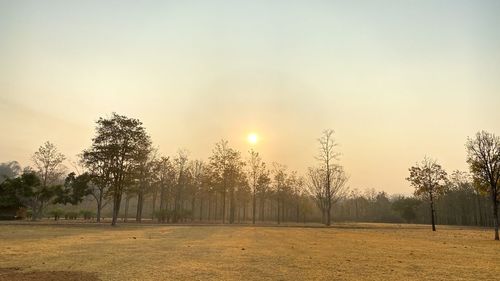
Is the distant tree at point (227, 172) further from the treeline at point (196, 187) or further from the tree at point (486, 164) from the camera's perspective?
the tree at point (486, 164)

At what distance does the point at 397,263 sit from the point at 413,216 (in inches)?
3325

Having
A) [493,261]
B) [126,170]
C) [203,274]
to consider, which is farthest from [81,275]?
[126,170]

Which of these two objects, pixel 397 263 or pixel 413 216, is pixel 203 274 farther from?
pixel 413 216

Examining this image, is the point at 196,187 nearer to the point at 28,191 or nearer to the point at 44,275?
the point at 28,191

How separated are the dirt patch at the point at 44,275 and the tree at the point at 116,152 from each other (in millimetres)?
36185

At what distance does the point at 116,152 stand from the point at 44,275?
37.5 metres

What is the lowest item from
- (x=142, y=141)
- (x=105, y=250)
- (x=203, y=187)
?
(x=105, y=250)

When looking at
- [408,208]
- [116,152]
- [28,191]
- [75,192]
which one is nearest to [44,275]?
[116,152]

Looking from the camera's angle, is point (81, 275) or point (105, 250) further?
point (105, 250)

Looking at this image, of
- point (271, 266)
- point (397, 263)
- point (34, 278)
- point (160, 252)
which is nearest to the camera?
point (34, 278)

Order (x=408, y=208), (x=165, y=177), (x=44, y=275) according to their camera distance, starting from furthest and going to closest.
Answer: (x=408, y=208)
(x=165, y=177)
(x=44, y=275)

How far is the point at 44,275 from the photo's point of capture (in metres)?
11.6

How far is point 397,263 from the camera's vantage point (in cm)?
1516

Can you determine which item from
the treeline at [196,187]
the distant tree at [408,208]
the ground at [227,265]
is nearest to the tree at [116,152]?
the treeline at [196,187]
